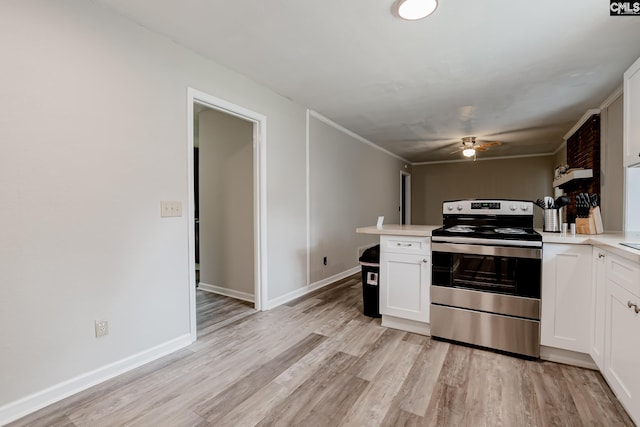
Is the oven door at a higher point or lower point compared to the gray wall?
lower

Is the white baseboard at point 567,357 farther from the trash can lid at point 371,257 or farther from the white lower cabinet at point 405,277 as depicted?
the trash can lid at point 371,257

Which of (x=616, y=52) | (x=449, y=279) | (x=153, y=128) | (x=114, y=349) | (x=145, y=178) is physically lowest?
(x=114, y=349)

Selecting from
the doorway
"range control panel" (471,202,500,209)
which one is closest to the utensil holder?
"range control panel" (471,202,500,209)

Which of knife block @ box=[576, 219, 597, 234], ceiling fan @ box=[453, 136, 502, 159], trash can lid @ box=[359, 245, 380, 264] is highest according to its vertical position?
Result: ceiling fan @ box=[453, 136, 502, 159]

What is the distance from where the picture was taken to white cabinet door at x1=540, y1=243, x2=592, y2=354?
202 centimetres

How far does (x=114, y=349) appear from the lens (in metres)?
1.96

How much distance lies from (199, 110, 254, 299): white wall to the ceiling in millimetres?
884

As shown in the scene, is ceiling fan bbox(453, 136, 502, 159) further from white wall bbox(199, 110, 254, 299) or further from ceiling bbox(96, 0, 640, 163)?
white wall bbox(199, 110, 254, 299)

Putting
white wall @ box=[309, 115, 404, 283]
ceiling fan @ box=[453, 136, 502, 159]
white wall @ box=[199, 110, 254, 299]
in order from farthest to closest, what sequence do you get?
ceiling fan @ box=[453, 136, 502, 159], white wall @ box=[309, 115, 404, 283], white wall @ box=[199, 110, 254, 299]

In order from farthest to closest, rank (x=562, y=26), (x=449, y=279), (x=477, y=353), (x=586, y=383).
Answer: (x=449, y=279)
(x=477, y=353)
(x=562, y=26)
(x=586, y=383)

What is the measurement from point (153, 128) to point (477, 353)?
3.01 m

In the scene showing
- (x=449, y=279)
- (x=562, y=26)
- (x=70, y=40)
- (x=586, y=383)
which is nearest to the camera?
(x=70, y=40)

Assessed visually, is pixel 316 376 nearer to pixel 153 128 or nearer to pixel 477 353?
pixel 477 353

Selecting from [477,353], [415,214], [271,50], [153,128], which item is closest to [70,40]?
[153,128]
